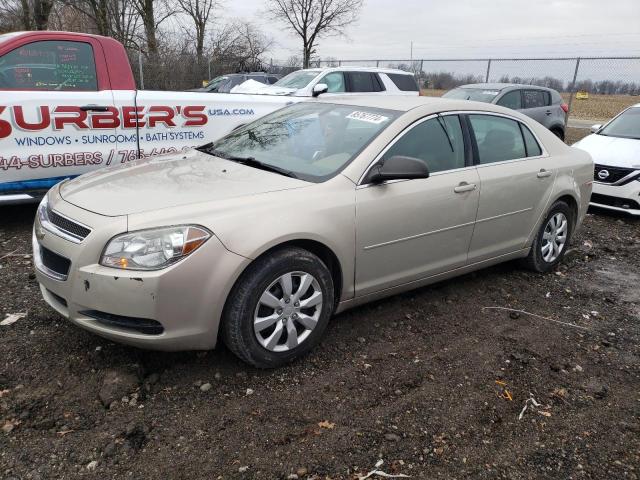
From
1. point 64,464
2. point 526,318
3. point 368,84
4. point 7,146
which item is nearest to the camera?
point 64,464

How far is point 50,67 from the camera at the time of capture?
201 inches

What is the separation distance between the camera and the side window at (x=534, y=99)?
11719mm

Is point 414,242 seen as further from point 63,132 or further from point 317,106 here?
point 63,132

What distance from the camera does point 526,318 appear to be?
4059 millimetres

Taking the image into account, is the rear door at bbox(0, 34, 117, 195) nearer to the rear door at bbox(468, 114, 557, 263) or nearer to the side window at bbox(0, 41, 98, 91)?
the side window at bbox(0, 41, 98, 91)

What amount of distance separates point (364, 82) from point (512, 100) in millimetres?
3296

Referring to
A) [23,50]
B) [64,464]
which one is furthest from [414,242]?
[23,50]

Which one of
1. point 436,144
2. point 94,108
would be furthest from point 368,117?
point 94,108

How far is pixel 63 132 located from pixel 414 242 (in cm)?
360

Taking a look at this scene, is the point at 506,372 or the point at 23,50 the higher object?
the point at 23,50

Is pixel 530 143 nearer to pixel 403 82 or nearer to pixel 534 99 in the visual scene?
pixel 403 82

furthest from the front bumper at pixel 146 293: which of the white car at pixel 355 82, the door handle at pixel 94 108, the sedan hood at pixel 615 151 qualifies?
the white car at pixel 355 82

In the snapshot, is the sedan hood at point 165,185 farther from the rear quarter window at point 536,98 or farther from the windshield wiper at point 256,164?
the rear quarter window at point 536,98

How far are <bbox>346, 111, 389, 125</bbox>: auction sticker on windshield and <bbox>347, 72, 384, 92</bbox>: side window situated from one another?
701cm
